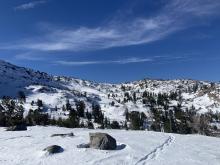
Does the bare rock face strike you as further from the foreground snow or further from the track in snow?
the track in snow

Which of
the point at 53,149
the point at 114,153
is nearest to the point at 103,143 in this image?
the point at 114,153

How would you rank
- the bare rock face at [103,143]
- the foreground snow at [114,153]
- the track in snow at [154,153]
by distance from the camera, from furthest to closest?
the bare rock face at [103,143]
the track in snow at [154,153]
the foreground snow at [114,153]

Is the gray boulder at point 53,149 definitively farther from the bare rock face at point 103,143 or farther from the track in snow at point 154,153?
the track in snow at point 154,153

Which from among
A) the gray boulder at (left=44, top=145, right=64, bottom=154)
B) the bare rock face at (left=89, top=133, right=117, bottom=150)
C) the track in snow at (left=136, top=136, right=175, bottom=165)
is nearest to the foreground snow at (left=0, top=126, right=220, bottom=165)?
the track in snow at (left=136, top=136, right=175, bottom=165)

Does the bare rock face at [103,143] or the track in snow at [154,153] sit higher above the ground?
the bare rock face at [103,143]

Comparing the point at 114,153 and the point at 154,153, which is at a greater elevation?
the point at 114,153

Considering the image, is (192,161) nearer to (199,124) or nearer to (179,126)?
(199,124)

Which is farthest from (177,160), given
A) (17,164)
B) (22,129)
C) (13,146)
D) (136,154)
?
(22,129)

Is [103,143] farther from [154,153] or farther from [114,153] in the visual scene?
[154,153]

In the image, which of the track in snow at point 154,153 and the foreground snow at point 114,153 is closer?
the foreground snow at point 114,153

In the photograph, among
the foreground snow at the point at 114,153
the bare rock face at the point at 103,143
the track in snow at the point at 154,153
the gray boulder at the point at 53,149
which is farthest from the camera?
the bare rock face at the point at 103,143

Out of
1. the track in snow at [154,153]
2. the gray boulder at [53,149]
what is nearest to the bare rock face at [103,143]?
the gray boulder at [53,149]

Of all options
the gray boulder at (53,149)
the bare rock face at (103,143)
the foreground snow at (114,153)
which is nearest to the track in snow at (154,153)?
the foreground snow at (114,153)

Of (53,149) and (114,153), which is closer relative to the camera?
(114,153)
